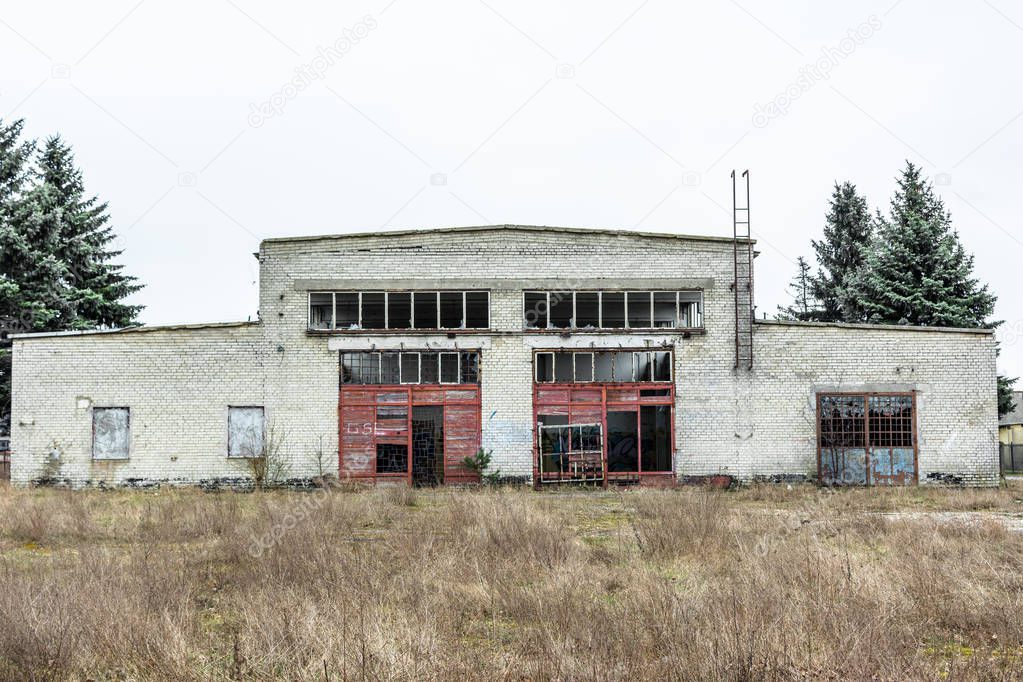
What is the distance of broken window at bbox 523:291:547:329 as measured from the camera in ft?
74.5

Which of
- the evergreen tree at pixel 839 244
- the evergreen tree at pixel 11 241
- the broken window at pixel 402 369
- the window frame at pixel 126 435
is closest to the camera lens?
the window frame at pixel 126 435

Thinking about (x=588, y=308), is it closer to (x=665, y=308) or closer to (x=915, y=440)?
(x=665, y=308)

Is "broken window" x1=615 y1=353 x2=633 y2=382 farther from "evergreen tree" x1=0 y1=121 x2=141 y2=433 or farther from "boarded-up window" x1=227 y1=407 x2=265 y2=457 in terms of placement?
"evergreen tree" x1=0 y1=121 x2=141 y2=433

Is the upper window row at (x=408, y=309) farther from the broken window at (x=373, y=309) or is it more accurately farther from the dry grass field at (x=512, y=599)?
the dry grass field at (x=512, y=599)

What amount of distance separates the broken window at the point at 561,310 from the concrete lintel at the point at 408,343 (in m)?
1.70

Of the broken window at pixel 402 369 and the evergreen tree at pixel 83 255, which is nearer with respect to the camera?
the broken window at pixel 402 369

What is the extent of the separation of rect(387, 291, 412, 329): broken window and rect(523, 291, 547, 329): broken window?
282cm

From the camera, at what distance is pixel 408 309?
22703mm

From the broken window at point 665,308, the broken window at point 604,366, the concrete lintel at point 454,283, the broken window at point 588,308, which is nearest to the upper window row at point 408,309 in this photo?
the concrete lintel at point 454,283

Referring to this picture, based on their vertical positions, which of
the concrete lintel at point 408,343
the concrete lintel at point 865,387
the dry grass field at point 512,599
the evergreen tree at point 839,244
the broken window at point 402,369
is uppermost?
the evergreen tree at point 839,244

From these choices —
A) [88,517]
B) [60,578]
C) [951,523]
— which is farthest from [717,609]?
[88,517]

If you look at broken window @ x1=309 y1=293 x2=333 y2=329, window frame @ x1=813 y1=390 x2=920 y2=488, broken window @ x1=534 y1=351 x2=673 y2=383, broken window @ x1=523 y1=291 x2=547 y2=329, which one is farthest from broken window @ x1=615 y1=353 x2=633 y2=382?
A: broken window @ x1=309 y1=293 x2=333 y2=329

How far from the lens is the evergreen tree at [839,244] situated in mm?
40906

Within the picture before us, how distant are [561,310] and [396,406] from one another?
4.54m
